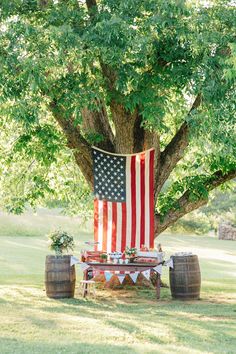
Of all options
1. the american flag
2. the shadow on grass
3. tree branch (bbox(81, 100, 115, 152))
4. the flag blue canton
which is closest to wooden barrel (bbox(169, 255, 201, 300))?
the american flag

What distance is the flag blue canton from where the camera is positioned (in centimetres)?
1509

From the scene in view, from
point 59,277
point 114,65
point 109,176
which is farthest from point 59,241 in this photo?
point 114,65

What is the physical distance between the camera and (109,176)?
1512 cm

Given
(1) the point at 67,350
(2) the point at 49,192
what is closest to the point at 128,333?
(1) the point at 67,350

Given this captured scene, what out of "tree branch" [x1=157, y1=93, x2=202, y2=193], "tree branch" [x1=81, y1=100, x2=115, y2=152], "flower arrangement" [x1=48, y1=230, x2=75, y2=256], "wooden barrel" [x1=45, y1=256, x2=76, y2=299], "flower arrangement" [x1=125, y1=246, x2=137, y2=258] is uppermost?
"tree branch" [x1=81, y1=100, x2=115, y2=152]

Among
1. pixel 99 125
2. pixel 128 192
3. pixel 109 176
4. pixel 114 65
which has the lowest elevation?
pixel 128 192

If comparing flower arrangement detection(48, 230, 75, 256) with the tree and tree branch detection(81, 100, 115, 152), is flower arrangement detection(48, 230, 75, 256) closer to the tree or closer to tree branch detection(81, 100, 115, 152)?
the tree

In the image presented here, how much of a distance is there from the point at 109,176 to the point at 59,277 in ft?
8.85

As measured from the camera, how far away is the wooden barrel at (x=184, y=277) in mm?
14094

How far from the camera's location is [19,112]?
484 inches

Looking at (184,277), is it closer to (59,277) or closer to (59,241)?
(59,277)

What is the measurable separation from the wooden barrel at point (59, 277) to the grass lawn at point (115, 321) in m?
0.30

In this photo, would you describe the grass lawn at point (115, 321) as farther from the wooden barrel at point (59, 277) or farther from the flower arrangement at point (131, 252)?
the flower arrangement at point (131, 252)

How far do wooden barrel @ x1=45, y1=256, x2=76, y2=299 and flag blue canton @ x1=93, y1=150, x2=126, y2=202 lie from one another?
6.22 feet
